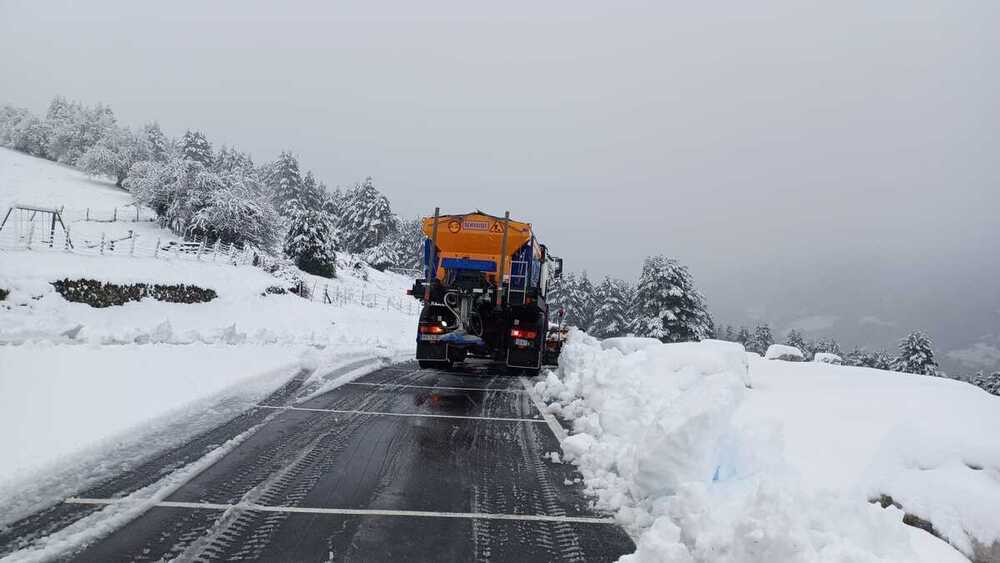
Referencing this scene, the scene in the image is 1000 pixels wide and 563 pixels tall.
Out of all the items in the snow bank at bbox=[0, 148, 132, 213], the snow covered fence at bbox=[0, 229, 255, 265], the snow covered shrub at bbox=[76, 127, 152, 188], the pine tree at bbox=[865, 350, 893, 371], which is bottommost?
the pine tree at bbox=[865, 350, 893, 371]

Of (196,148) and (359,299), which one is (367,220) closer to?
(196,148)

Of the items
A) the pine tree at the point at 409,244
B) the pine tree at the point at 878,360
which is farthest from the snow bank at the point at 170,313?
the pine tree at the point at 878,360

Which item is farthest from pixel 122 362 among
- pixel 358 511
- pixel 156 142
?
pixel 156 142

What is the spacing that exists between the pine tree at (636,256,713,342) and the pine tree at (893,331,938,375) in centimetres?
1696

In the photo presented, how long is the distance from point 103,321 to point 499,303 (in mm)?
13676

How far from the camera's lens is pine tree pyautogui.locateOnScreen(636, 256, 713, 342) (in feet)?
150

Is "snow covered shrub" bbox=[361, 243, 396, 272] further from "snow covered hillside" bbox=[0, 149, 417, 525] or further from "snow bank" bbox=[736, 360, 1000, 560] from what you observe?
"snow bank" bbox=[736, 360, 1000, 560]

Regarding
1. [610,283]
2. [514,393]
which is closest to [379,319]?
[514,393]

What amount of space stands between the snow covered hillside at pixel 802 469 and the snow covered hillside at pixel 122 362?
14.8 feet

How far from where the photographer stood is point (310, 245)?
4566 centimetres

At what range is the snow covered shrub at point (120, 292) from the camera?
18.2 m

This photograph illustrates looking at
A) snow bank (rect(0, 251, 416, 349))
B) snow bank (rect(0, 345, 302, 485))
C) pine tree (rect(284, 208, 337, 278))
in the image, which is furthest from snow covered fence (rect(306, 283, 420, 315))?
snow bank (rect(0, 345, 302, 485))

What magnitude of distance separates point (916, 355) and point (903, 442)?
54.0 meters

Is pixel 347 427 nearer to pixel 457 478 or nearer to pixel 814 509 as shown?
pixel 457 478
